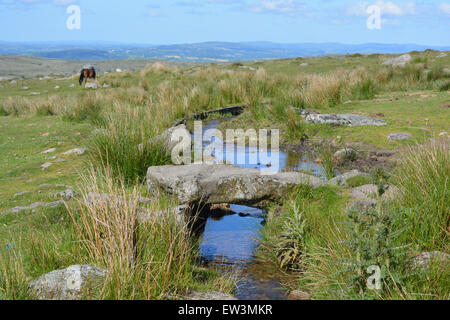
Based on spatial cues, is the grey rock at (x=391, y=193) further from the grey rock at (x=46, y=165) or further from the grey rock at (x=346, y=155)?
the grey rock at (x=46, y=165)

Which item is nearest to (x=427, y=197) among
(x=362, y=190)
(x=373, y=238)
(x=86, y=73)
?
(x=373, y=238)

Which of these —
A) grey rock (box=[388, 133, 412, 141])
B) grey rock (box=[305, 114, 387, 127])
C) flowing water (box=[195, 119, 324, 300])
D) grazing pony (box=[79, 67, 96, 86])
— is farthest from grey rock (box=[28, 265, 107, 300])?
grazing pony (box=[79, 67, 96, 86])

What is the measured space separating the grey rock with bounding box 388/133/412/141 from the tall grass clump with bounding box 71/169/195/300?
560 cm

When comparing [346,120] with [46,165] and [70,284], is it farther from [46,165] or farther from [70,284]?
[70,284]

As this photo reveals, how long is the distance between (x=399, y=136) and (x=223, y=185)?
455 cm

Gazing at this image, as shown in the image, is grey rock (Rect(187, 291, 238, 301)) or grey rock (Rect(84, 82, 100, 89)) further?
grey rock (Rect(84, 82, 100, 89))

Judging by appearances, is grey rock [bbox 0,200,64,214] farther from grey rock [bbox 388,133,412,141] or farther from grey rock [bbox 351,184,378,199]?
grey rock [bbox 388,133,412,141]

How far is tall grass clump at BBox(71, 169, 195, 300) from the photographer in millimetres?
2584

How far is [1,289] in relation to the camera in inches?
97.8

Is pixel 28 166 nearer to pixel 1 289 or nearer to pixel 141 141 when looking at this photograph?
pixel 141 141

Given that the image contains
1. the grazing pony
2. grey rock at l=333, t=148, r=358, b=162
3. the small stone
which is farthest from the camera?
the grazing pony

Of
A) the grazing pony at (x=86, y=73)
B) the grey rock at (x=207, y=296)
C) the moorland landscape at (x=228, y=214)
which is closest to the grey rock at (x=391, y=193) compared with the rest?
the moorland landscape at (x=228, y=214)

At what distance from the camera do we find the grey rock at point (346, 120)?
28.7 ft

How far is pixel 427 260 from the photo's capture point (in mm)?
2709
